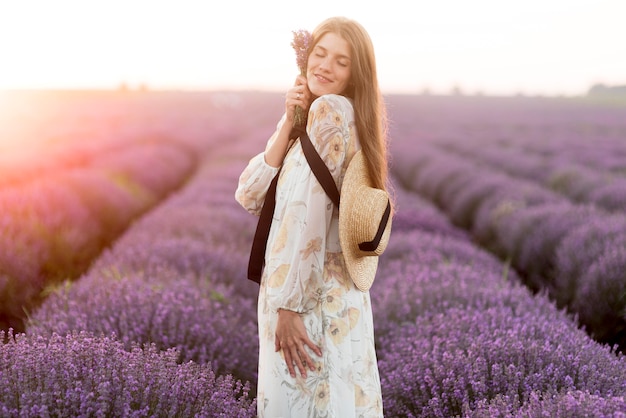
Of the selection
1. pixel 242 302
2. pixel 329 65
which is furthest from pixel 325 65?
pixel 242 302

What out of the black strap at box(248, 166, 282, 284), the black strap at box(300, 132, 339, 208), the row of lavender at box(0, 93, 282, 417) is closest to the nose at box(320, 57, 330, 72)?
the black strap at box(300, 132, 339, 208)

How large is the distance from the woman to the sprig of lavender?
0.02m

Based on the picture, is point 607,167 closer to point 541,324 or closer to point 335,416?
point 541,324

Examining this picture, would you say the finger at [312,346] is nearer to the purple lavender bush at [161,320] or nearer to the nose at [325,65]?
the nose at [325,65]

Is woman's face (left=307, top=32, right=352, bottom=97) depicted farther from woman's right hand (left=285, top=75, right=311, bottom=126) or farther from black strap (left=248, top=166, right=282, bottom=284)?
black strap (left=248, top=166, right=282, bottom=284)

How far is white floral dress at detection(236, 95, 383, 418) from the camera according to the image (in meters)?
1.61

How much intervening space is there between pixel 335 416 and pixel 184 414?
43cm

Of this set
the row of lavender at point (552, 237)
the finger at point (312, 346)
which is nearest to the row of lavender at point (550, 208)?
the row of lavender at point (552, 237)

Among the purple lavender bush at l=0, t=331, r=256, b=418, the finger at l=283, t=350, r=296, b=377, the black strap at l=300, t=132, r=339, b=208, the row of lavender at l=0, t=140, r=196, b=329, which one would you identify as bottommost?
the row of lavender at l=0, t=140, r=196, b=329

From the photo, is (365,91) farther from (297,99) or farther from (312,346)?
(312,346)

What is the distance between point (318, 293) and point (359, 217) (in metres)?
0.25

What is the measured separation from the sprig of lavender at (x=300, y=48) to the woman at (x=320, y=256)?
0.06 ft

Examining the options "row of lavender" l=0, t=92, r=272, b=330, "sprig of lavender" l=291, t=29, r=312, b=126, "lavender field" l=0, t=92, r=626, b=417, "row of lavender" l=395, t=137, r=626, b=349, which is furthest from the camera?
"row of lavender" l=0, t=92, r=272, b=330

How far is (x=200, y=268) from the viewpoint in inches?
150
